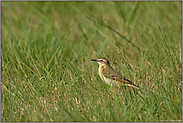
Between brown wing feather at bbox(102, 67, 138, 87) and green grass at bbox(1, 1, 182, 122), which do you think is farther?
brown wing feather at bbox(102, 67, 138, 87)

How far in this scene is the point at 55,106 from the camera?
4.25 metres

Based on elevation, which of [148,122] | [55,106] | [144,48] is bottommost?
[148,122]

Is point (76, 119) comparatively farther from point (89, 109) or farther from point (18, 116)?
point (18, 116)

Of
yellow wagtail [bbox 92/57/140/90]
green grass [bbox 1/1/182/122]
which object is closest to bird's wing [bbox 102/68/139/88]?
yellow wagtail [bbox 92/57/140/90]

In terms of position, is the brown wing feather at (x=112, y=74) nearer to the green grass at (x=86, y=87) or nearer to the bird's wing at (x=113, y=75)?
the bird's wing at (x=113, y=75)

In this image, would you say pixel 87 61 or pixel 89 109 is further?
pixel 87 61

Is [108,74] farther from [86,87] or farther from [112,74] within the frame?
[86,87]

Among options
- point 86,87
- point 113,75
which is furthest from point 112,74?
point 86,87

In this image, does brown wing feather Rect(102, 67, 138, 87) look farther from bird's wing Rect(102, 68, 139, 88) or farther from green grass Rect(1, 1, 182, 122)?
green grass Rect(1, 1, 182, 122)

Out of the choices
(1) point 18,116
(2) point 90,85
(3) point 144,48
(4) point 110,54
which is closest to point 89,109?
(2) point 90,85

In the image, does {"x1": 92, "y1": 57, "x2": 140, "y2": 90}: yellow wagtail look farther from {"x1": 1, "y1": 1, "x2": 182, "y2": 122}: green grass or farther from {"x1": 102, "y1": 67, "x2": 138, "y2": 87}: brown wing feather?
{"x1": 1, "y1": 1, "x2": 182, "y2": 122}: green grass

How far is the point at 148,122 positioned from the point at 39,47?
3281mm

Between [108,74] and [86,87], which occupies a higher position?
[108,74]

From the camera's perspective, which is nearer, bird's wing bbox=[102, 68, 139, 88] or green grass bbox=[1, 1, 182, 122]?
green grass bbox=[1, 1, 182, 122]
